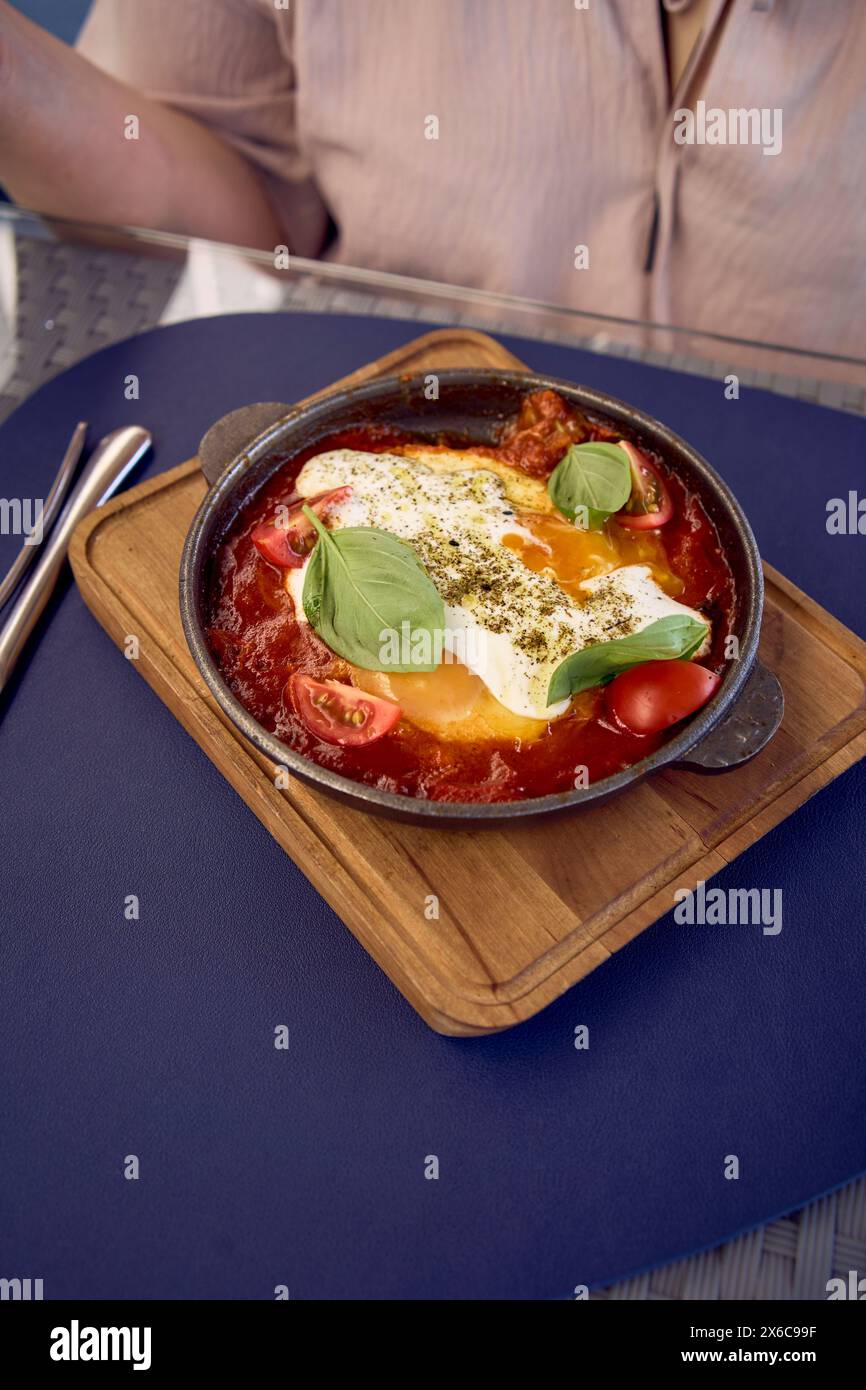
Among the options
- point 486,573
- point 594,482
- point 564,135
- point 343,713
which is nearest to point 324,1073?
point 343,713

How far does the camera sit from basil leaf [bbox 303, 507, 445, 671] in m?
1.75

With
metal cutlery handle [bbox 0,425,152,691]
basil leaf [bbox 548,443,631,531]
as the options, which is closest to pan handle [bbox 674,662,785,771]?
basil leaf [bbox 548,443,631,531]

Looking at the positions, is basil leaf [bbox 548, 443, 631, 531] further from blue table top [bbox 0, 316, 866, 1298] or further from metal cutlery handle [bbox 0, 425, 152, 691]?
metal cutlery handle [bbox 0, 425, 152, 691]

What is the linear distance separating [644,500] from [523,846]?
0.73m

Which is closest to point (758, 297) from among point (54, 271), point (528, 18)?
point (528, 18)

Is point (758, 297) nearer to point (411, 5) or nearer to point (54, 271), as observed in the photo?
point (411, 5)

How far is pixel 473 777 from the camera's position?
1805mm

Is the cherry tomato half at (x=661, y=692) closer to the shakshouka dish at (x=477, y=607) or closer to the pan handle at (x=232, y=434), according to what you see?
the shakshouka dish at (x=477, y=607)

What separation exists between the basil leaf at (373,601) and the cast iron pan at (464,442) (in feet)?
0.71

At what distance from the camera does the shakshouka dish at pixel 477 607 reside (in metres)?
1.77

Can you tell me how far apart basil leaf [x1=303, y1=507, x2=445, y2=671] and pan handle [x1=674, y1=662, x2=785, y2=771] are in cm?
49

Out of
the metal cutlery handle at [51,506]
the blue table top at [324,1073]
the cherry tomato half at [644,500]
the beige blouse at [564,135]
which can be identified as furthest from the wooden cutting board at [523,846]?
the beige blouse at [564,135]

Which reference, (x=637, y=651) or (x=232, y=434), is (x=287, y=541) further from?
(x=637, y=651)

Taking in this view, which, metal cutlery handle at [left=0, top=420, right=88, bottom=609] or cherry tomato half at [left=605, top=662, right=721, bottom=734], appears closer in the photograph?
cherry tomato half at [left=605, top=662, right=721, bottom=734]
